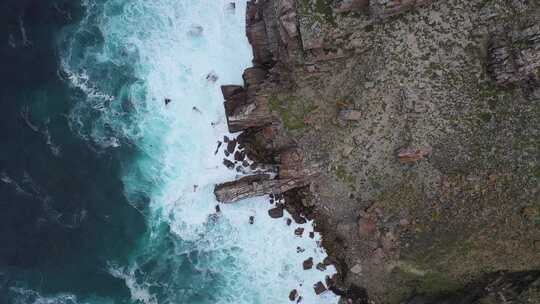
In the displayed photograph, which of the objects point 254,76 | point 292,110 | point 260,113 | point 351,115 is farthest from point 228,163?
point 351,115

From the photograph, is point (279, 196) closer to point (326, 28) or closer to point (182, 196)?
point (182, 196)

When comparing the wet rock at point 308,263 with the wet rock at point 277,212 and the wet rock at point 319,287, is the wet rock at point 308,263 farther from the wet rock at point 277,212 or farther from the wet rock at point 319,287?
the wet rock at point 277,212

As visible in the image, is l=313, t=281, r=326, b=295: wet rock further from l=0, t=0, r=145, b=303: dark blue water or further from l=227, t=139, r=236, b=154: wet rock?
l=0, t=0, r=145, b=303: dark blue water

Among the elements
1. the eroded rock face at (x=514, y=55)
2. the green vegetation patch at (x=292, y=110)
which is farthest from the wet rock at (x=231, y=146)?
the eroded rock face at (x=514, y=55)

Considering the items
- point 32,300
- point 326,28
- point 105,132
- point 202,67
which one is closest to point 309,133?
point 326,28

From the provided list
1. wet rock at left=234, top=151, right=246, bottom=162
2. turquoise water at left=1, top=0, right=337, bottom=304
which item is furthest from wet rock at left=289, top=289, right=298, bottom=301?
wet rock at left=234, top=151, right=246, bottom=162
